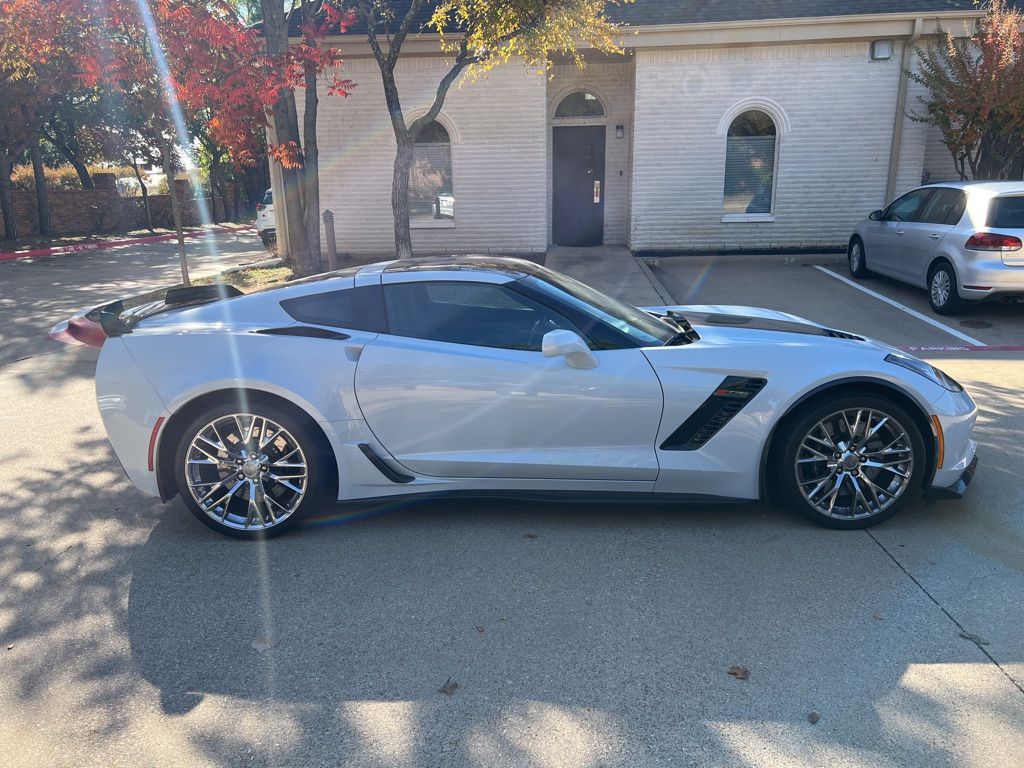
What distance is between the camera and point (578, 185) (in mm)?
16031

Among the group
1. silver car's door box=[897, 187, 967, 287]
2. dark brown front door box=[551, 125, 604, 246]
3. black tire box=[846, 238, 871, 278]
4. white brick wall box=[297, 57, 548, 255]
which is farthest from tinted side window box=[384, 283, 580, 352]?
dark brown front door box=[551, 125, 604, 246]

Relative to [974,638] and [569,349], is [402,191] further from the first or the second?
[974,638]

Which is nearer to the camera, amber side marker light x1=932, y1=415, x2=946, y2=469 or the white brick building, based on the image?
amber side marker light x1=932, y1=415, x2=946, y2=469

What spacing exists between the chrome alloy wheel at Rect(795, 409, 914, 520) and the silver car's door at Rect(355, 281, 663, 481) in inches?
32.4

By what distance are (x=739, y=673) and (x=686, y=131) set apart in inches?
508

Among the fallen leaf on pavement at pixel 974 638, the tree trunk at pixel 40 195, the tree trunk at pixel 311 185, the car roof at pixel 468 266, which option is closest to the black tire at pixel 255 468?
the car roof at pixel 468 266

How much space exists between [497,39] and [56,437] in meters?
7.16

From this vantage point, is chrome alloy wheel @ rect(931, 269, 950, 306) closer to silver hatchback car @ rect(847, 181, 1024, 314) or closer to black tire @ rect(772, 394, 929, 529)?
silver hatchback car @ rect(847, 181, 1024, 314)

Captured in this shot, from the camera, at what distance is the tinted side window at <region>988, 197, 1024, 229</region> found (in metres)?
8.85

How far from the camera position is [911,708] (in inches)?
106

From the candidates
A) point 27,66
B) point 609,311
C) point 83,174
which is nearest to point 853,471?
point 609,311

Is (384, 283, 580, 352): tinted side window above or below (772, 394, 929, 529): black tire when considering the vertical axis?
above

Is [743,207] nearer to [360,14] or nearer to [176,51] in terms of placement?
[360,14]

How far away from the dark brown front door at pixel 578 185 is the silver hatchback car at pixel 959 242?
6305 mm
